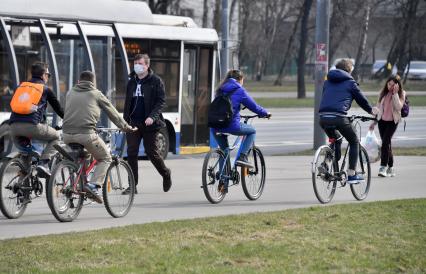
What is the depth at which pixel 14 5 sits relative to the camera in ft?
57.1

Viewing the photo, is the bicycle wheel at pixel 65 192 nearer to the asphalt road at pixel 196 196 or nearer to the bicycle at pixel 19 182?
the asphalt road at pixel 196 196

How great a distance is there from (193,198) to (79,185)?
9.00 ft

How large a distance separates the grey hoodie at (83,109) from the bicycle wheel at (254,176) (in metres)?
2.31

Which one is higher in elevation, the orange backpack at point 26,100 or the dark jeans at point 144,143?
the orange backpack at point 26,100

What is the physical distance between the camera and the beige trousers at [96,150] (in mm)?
11398

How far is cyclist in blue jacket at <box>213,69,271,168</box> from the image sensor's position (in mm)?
13117

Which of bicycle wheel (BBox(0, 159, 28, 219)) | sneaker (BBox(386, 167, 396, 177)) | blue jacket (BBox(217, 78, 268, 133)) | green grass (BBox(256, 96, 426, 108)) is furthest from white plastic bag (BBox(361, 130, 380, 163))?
green grass (BBox(256, 96, 426, 108))

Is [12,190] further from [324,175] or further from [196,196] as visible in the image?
[324,175]

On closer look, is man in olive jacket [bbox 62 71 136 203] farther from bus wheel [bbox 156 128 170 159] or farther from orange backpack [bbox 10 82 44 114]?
bus wheel [bbox 156 128 170 159]

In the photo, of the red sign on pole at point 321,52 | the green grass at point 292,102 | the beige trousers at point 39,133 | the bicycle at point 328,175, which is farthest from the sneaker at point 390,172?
the green grass at point 292,102

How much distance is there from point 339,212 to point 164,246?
3.00 metres

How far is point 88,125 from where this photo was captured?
37.6ft

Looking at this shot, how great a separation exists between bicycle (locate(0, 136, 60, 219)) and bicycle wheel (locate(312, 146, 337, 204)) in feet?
10.8

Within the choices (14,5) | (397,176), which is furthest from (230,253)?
(14,5)
